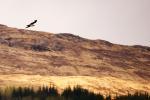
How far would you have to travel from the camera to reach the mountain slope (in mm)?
58656

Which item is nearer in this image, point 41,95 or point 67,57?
point 41,95

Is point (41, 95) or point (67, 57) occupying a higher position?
point (67, 57)

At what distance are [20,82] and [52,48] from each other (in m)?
22.7

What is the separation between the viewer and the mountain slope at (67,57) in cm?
5866

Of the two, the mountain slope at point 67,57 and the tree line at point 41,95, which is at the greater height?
the mountain slope at point 67,57

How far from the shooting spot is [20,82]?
1900 inches

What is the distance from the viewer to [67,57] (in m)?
67.1

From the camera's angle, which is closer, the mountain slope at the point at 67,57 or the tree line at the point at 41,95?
the tree line at the point at 41,95

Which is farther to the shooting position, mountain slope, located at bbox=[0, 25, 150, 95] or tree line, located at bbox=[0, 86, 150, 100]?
mountain slope, located at bbox=[0, 25, 150, 95]

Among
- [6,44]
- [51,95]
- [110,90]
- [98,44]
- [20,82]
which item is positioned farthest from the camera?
[98,44]

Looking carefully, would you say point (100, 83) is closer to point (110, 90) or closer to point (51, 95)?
point (110, 90)

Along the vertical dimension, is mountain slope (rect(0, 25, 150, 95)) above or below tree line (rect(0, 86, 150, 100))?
above

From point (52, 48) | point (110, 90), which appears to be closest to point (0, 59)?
point (52, 48)

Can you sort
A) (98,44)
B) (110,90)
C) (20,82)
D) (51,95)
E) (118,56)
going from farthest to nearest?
(98,44) < (118,56) < (110,90) < (20,82) < (51,95)
